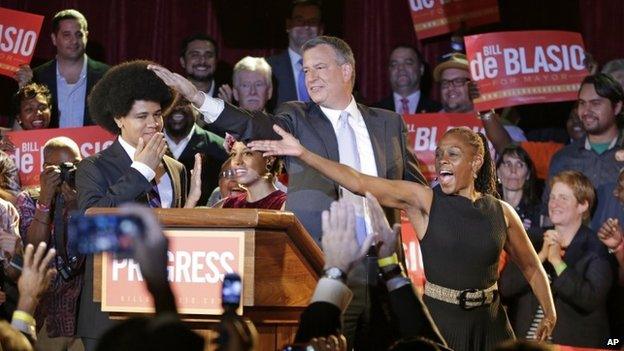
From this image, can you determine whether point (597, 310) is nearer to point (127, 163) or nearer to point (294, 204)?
point (294, 204)

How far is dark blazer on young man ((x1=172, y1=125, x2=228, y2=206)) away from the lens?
293 inches

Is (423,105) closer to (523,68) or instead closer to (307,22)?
(523,68)

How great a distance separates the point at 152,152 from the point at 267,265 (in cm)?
112

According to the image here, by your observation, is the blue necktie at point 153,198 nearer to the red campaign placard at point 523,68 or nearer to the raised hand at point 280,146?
the raised hand at point 280,146

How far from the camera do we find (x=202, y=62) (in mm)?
8094

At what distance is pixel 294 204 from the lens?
4.71 m

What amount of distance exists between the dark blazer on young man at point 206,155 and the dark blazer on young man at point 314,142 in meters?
2.62

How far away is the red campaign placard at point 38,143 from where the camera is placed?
717cm

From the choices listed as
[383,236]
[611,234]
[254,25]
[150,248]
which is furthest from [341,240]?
[254,25]

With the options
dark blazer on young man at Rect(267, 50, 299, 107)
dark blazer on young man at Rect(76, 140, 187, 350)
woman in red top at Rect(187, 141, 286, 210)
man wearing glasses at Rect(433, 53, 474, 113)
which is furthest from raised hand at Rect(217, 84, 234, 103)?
dark blazer on young man at Rect(76, 140, 187, 350)

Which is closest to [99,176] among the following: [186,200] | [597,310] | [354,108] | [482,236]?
[186,200]

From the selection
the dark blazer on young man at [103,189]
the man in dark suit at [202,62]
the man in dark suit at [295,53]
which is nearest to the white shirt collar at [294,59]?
the man in dark suit at [295,53]

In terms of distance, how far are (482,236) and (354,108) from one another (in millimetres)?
720

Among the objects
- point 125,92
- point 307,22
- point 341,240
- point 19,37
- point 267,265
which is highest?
point 307,22
